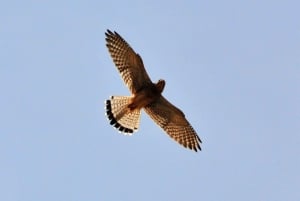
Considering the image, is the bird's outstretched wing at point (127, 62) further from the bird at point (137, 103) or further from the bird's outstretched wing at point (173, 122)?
the bird's outstretched wing at point (173, 122)

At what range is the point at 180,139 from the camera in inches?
2574

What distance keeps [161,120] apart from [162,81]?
144cm

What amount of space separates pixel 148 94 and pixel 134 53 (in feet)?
4.48

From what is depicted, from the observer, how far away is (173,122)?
216 feet

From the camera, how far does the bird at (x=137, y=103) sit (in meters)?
65.0

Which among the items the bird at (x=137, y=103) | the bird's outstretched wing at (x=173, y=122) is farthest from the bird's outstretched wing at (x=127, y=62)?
the bird's outstretched wing at (x=173, y=122)

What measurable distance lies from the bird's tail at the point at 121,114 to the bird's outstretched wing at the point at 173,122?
670 mm

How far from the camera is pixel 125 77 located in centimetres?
6525

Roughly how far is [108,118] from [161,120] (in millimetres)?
1759

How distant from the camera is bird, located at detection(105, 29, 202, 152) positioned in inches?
2559

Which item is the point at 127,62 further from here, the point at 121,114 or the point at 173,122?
the point at 173,122

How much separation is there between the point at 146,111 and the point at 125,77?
138cm

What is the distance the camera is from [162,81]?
65.0 meters

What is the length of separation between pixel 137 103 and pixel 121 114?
623 mm
